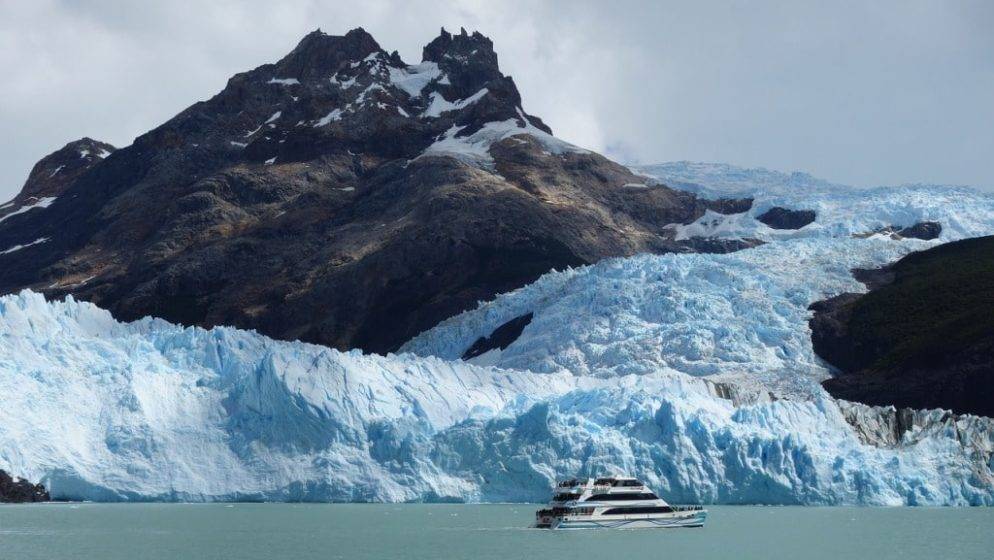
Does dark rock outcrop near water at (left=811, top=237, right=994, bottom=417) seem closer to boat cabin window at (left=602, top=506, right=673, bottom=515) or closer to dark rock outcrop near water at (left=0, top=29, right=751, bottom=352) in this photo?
dark rock outcrop near water at (left=0, top=29, right=751, bottom=352)

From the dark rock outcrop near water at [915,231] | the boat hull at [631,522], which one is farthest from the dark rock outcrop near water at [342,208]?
the boat hull at [631,522]

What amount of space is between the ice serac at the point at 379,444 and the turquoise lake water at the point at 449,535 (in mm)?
1240

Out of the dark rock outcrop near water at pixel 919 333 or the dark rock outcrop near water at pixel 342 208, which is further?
the dark rock outcrop near water at pixel 342 208

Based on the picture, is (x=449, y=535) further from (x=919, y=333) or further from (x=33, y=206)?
(x=33, y=206)

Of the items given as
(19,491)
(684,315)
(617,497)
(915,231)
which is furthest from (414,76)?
(617,497)

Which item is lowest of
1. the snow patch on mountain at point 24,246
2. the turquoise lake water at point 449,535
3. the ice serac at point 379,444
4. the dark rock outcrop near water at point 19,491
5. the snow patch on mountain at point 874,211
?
the turquoise lake water at point 449,535

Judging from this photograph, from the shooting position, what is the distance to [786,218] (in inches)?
6201

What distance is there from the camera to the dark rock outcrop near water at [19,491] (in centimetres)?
6394

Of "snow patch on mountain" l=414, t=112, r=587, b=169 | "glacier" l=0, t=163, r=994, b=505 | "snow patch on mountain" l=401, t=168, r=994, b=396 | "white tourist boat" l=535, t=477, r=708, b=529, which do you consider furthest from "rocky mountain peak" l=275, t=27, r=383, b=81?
"white tourist boat" l=535, t=477, r=708, b=529

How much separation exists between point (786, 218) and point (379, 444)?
324ft

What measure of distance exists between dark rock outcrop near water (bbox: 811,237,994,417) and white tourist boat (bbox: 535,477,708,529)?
3942 cm

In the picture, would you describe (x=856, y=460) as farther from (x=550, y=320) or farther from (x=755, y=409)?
(x=550, y=320)

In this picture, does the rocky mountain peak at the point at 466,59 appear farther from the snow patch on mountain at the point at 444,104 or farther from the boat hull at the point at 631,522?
the boat hull at the point at 631,522

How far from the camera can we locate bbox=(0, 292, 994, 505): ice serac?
6556 centimetres
